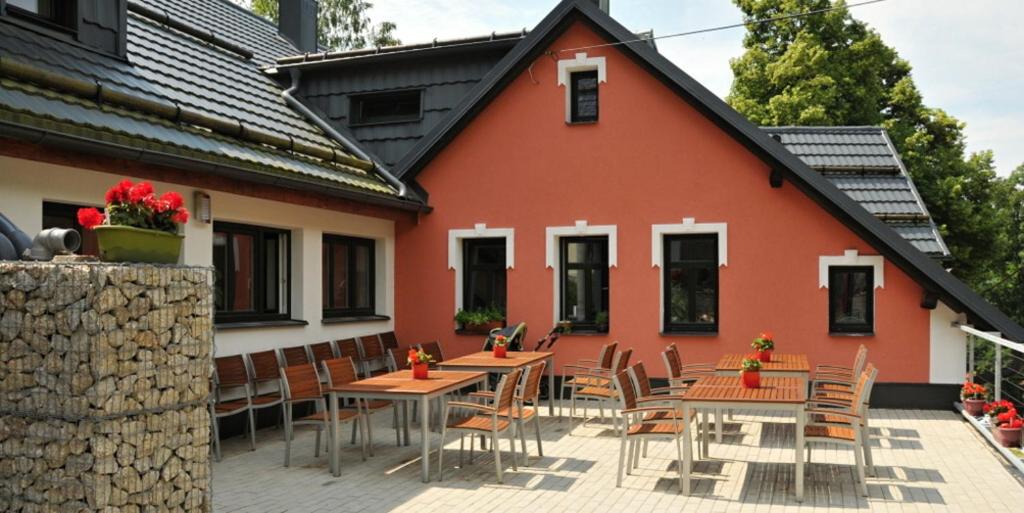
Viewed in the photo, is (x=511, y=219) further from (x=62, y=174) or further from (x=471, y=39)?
(x=62, y=174)

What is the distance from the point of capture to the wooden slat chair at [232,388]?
8836mm

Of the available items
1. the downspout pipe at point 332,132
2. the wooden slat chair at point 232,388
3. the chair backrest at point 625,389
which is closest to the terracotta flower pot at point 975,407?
the chair backrest at point 625,389

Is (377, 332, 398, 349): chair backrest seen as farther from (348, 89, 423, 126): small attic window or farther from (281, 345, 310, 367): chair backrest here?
(348, 89, 423, 126): small attic window

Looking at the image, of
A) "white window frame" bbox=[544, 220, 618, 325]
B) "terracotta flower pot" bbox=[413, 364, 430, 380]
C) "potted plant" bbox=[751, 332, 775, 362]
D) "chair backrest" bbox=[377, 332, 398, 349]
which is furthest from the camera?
"chair backrest" bbox=[377, 332, 398, 349]

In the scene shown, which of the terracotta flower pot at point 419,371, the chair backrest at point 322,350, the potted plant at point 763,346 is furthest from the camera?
the chair backrest at point 322,350

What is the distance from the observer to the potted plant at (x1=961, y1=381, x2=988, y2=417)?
9992 millimetres

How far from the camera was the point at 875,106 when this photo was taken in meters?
24.7

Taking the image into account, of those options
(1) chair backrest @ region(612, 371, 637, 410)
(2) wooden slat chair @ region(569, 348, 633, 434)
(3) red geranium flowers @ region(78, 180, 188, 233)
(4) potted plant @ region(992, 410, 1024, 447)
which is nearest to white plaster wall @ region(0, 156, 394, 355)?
(3) red geranium flowers @ region(78, 180, 188, 233)

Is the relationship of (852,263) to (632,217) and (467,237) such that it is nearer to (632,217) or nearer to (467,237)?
(632,217)

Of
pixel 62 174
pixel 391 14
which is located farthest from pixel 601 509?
pixel 391 14

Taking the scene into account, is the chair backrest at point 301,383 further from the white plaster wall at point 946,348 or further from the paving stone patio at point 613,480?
the white plaster wall at point 946,348

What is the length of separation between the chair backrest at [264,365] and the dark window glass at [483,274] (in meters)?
4.00

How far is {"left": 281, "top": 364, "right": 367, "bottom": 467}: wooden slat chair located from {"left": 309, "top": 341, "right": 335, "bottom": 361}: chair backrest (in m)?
2.25

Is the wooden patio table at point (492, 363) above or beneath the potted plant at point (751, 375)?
beneath
